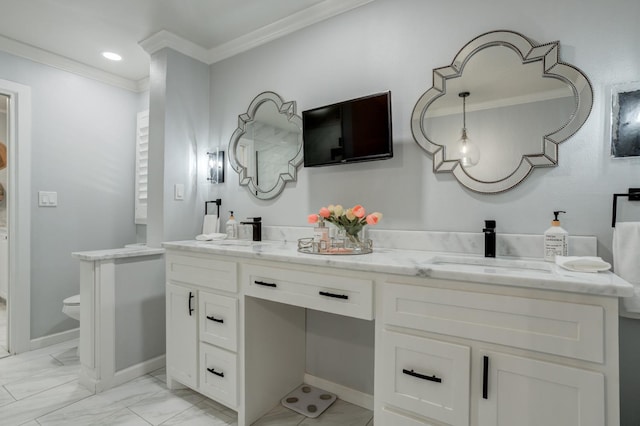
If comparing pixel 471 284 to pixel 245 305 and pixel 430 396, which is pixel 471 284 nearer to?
pixel 430 396

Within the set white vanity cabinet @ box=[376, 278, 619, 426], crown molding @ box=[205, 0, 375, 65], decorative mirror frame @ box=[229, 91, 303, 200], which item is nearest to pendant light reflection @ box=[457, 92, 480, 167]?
white vanity cabinet @ box=[376, 278, 619, 426]

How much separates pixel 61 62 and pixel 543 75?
3.60m

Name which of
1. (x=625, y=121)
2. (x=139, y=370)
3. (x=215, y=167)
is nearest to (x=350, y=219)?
(x=625, y=121)

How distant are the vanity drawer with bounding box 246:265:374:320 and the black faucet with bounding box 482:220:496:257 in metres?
0.62

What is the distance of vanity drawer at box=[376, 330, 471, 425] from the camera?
1.15m

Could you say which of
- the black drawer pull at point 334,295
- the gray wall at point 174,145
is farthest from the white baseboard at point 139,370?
the black drawer pull at point 334,295

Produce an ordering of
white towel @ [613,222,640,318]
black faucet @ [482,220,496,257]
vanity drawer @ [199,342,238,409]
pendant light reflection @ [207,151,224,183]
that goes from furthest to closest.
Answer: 1. pendant light reflection @ [207,151,224,183]
2. vanity drawer @ [199,342,238,409]
3. black faucet @ [482,220,496,257]
4. white towel @ [613,222,640,318]

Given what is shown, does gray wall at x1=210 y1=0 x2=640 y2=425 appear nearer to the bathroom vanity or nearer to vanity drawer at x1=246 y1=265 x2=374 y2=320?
the bathroom vanity

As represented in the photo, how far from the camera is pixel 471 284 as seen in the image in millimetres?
1146

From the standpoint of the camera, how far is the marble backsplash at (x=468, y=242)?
1.46m

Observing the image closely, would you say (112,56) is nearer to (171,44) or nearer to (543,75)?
(171,44)

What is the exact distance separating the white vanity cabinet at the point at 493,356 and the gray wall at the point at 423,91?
2.02ft

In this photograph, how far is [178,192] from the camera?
261 centimetres

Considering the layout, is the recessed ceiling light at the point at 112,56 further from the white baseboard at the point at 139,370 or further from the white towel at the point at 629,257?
the white towel at the point at 629,257
